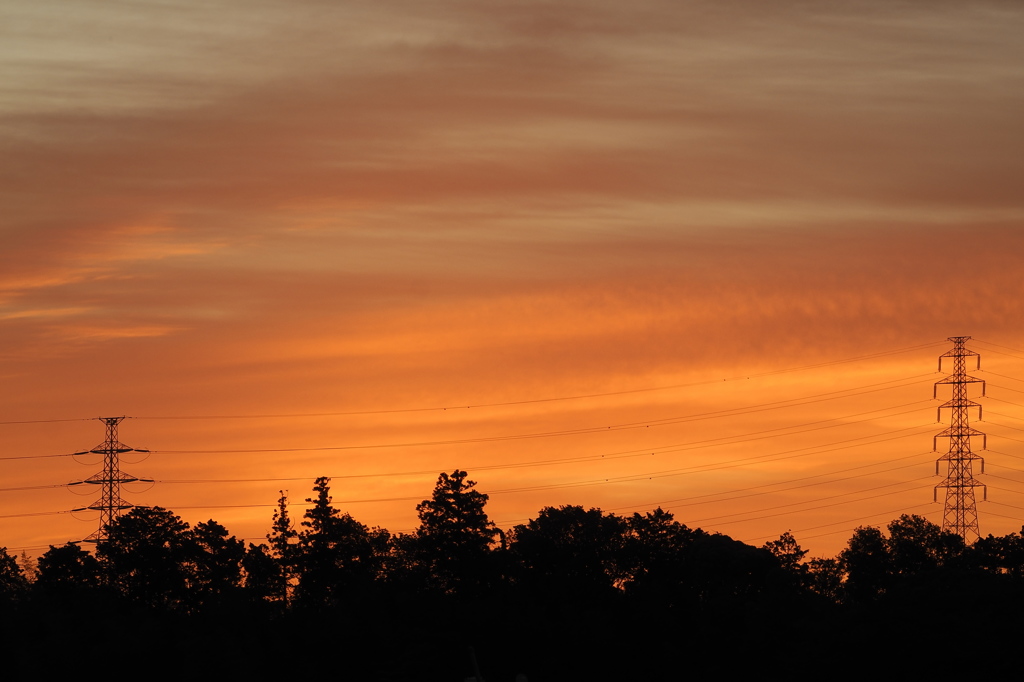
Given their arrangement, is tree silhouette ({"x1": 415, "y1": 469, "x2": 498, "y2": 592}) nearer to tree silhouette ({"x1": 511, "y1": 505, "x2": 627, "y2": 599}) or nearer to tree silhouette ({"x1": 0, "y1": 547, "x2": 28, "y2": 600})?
tree silhouette ({"x1": 511, "y1": 505, "x2": 627, "y2": 599})

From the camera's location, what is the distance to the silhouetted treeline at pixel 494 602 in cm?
13350

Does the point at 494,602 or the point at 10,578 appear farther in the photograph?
the point at 10,578

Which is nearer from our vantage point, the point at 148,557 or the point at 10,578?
the point at 148,557

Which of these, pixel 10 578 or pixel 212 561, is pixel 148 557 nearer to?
pixel 212 561

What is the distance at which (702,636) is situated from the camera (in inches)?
5576

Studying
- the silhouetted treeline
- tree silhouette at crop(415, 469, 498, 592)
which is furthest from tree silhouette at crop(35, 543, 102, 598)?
tree silhouette at crop(415, 469, 498, 592)

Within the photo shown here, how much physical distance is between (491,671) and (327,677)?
14.6 metres

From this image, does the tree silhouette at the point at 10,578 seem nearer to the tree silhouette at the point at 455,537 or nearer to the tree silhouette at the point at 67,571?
the tree silhouette at the point at 67,571

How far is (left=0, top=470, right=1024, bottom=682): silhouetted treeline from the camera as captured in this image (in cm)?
13350

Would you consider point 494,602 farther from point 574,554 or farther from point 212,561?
point 212,561

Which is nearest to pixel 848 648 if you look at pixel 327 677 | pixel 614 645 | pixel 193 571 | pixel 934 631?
pixel 934 631

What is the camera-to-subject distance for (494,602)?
148 meters

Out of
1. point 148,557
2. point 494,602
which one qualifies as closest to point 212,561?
point 148,557

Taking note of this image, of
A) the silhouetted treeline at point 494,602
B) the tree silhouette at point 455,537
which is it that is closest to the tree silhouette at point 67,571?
the silhouetted treeline at point 494,602
